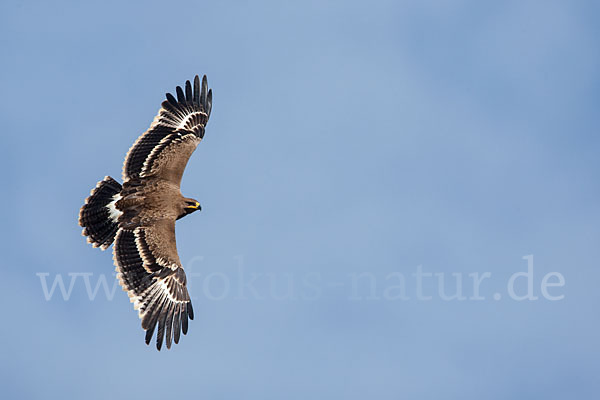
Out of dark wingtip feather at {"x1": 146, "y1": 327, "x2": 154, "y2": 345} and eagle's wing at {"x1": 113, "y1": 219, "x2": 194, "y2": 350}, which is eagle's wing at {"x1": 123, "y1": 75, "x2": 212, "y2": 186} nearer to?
eagle's wing at {"x1": 113, "y1": 219, "x2": 194, "y2": 350}

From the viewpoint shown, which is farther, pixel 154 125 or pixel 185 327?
pixel 154 125

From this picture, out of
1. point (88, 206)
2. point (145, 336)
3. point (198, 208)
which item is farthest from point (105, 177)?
point (145, 336)

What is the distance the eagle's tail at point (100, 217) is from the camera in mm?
24062

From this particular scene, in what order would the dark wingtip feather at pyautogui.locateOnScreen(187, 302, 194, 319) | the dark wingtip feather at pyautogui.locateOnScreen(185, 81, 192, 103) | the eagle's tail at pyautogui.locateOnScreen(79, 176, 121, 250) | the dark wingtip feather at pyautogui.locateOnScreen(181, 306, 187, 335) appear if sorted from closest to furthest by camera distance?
the dark wingtip feather at pyautogui.locateOnScreen(181, 306, 187, 335) → the dark wingtip feather at pyautogui.locateOnScreen(187, 302, 194, 319) → the eagle's tail at pyautogui.locateOnScreen(79, 176, 121, 250) → the dark wingtip feather at pyautogui.locateOnScreen(185, 81, 192, 103)

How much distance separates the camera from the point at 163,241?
23812 mm

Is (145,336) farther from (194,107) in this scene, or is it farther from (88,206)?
(194,107)

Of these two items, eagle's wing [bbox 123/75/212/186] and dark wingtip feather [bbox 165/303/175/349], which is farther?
eagle's wing [bbox 123/75/212/186]

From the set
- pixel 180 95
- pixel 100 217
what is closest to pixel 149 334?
pixel 100 217

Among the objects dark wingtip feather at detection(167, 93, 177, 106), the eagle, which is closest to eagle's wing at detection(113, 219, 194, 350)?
the eagle

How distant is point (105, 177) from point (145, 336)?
14.6ft

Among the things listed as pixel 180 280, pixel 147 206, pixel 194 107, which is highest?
pixel 194 107

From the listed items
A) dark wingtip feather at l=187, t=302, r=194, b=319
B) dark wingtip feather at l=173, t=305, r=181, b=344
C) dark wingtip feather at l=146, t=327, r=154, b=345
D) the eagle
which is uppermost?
the eagle

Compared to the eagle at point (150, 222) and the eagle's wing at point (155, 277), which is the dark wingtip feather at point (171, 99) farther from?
the eagle's wing at point (155, 277)

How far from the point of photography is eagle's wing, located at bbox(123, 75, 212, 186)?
24812 millimetres
